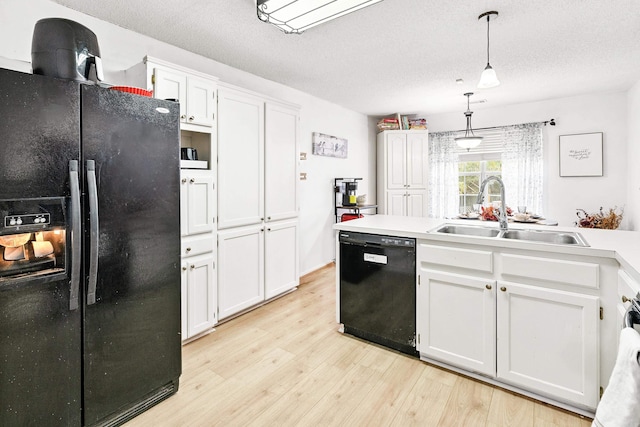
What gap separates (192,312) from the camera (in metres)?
2.49

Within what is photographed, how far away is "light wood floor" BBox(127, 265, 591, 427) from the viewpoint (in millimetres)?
1688

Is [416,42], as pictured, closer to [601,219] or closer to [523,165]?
[523,165]

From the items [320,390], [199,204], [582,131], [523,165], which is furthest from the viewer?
[523,165]

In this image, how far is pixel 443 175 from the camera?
221 inches

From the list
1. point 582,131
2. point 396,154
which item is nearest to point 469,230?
point 396,154

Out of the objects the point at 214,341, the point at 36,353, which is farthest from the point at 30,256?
the point at 214,341

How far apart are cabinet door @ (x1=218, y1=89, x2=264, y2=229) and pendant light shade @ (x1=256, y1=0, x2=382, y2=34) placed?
2.90 feet

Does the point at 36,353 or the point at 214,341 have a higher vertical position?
the point at 36,353

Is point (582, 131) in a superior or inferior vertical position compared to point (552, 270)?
superior

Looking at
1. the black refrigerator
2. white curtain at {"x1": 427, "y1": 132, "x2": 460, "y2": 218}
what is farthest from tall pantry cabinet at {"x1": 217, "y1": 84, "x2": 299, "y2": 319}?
white curtain at {"x1": 427, "y1": 132, "x2": 460, "y2": 218}

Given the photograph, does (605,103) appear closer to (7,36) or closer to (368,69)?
(368,69)

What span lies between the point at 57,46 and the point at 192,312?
6.14 ft

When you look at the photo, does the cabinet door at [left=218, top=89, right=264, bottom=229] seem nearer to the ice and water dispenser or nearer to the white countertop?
the white countertop

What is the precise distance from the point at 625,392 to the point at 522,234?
4.60ft
